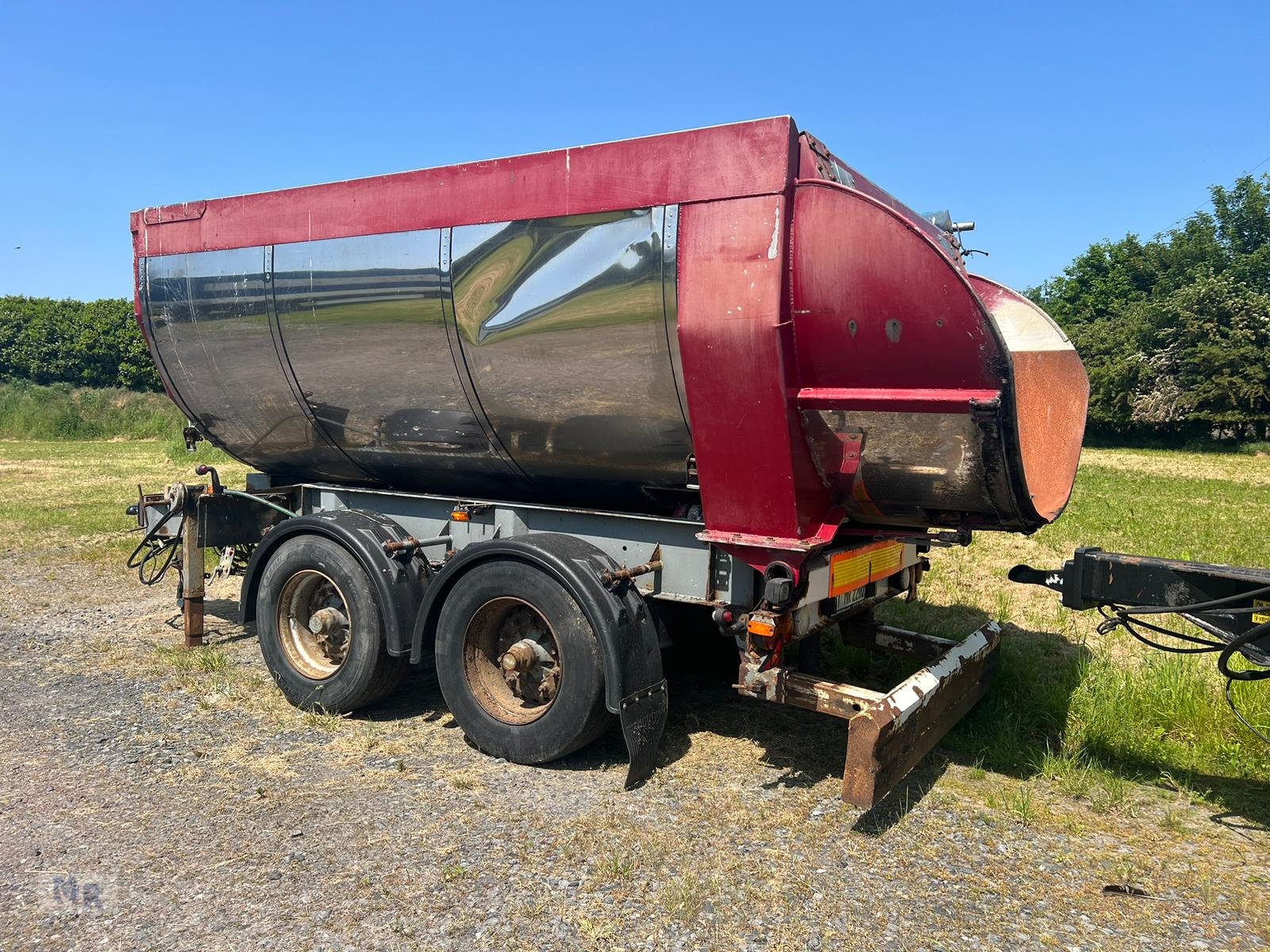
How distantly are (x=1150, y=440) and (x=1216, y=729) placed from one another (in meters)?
31.6

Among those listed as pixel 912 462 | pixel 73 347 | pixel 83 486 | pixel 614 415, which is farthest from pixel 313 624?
pixel 73 347

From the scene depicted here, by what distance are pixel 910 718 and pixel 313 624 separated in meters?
3.60

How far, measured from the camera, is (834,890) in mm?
3600

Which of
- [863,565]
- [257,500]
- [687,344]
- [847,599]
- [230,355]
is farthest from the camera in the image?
[257,500]

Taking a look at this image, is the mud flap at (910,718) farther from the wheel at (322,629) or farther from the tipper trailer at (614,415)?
the wheel at (322,629)

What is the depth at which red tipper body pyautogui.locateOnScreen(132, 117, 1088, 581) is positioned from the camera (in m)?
3.88

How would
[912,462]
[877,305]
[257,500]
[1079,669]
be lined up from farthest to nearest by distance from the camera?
1. [257,500]
2. [1079,669]
3. [912,462]
4. [877,305]

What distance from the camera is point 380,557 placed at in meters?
5.46

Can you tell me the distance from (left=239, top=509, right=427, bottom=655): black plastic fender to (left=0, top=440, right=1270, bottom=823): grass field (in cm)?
289

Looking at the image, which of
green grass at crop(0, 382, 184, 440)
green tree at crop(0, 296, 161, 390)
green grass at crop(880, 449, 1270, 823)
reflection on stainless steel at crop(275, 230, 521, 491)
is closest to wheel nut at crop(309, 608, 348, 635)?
reflection on stainless steel at crop(275, 230, 521, 491)

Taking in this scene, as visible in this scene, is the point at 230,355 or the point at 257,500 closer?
the point at 230,355

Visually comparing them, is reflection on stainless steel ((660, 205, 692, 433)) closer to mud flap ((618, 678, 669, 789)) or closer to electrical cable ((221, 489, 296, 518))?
mud flap ((618, 678, 669, 789))

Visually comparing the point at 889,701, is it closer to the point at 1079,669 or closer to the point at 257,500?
the point at 1079,669

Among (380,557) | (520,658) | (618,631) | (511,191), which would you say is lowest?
(520,658)
